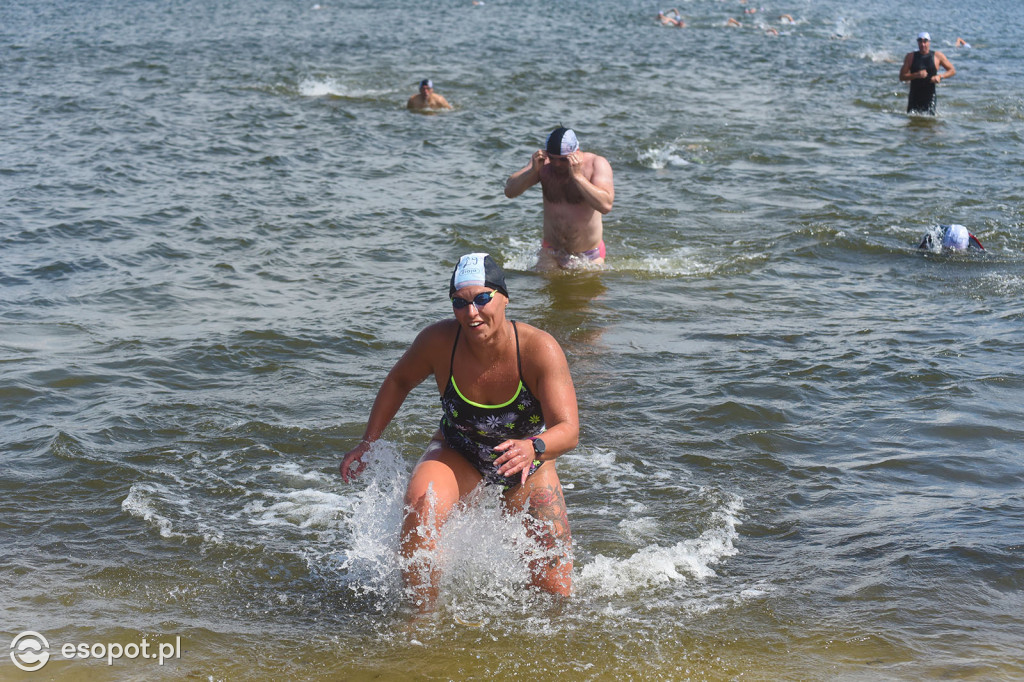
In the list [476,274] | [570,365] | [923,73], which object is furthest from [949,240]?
[923,73]

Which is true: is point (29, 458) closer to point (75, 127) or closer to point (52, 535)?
point (52, 535)

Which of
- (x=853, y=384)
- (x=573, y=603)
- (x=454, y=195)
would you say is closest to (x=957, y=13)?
(x=454, y=195)

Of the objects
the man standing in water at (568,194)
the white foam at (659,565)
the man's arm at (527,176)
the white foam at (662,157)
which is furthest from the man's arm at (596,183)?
the white foam at (662,157)

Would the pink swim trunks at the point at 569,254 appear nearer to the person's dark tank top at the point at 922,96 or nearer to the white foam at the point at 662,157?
the white foam at the point at 662,157

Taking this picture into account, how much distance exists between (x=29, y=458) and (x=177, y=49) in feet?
70.8

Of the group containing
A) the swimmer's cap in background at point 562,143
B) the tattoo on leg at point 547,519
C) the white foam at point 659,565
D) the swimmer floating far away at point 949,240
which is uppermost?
the swimmer's cap in background at point 562,143

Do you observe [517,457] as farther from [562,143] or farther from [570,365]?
[562,143]

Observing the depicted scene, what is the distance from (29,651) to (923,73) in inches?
717

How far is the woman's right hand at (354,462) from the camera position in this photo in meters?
5.32

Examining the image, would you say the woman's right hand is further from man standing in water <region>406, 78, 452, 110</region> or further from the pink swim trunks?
man standing in water <region>406, 78, 452, 110</region>

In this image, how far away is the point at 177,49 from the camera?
26438 mm

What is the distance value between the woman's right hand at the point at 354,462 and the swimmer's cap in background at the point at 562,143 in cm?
476

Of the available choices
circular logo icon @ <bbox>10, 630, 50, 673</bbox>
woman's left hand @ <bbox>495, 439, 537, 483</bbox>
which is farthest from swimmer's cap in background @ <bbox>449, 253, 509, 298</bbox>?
circular logo icon @ <bbox>10, 630, 50, 673</bbox>

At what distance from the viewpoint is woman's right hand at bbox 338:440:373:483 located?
5.32m
